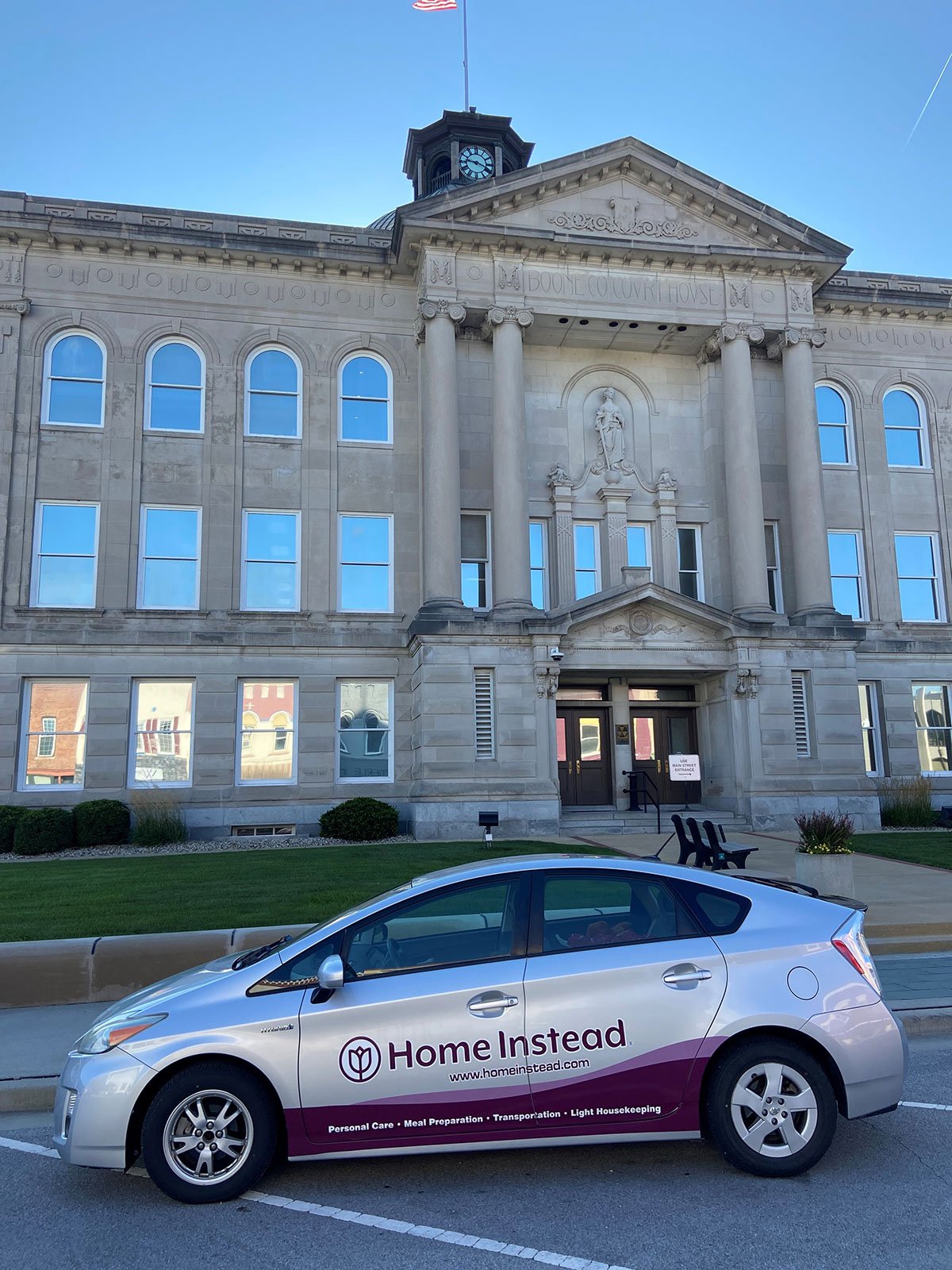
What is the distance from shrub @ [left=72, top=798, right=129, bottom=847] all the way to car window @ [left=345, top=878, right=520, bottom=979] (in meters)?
17.1

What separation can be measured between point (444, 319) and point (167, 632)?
9996mm

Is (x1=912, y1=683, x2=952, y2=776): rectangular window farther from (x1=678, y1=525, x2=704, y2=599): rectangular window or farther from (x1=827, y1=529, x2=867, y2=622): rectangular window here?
(x1=678, y1=525, x2=704, y2=599): rectangular window

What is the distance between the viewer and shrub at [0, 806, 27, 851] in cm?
1981

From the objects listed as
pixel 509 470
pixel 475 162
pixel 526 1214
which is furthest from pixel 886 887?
pixel 475 162

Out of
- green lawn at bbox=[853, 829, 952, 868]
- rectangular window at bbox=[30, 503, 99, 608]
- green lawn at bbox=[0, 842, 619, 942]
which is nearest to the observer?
green lawn at bbox=[0, 842, 619, 942]

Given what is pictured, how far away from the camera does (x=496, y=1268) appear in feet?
12.8

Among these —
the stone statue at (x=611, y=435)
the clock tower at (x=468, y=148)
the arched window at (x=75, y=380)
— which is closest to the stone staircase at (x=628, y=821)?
the stone statue at (x=611, y=435)

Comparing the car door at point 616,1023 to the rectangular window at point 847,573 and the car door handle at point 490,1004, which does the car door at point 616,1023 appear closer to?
the car door handle at point 490,1004

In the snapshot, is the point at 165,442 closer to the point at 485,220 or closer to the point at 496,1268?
the point at 485,220

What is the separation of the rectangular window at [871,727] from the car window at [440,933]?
23.0 metres

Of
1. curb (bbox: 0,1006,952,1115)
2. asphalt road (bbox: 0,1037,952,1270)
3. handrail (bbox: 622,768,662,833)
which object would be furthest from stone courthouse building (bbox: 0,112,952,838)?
asphalt road (bbox: 0,1037,952,1270)

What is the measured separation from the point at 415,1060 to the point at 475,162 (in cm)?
3868

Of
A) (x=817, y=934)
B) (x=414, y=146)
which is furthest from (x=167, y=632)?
(x=414, y=146)

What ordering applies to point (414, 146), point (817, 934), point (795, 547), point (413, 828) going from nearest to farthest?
point (817, 934) < point (413, 828) < point (795, 547) < point (414, 146)
